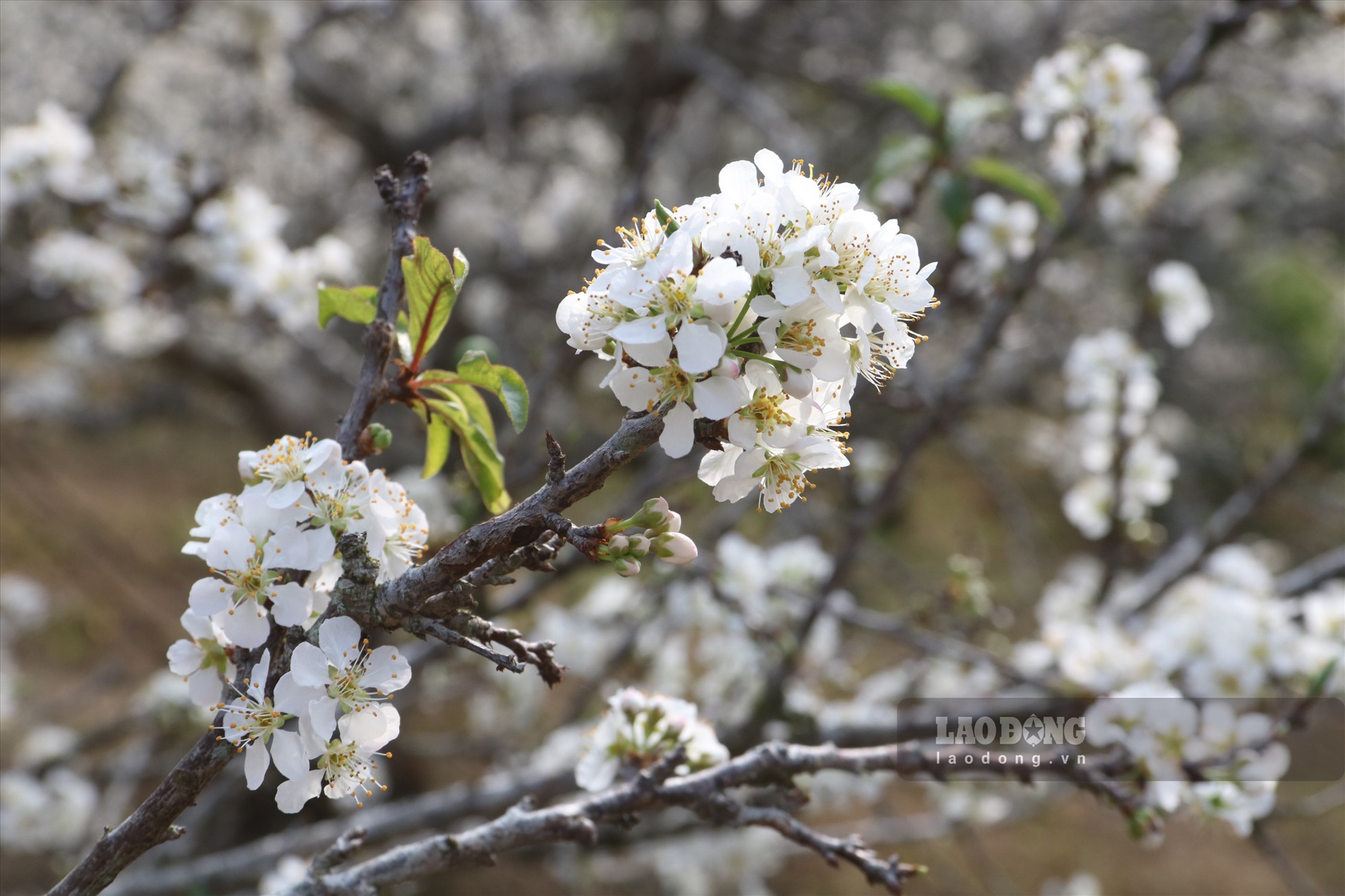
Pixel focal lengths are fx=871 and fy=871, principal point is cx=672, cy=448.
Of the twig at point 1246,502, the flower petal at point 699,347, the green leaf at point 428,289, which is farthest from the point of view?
the twig at point 1246,502

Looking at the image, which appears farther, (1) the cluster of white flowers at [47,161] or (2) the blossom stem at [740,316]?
(1) the cluster of white flowers at [47,161]

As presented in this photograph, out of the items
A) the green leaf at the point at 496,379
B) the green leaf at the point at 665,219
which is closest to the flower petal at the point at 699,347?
the green leaf at the point at 665,219

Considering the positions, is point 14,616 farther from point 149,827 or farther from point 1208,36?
point 1208,36

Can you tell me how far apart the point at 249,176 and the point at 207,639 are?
4.73m

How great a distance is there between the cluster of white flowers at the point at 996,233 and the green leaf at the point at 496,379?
6.30 feet

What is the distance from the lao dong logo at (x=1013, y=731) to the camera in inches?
79.9

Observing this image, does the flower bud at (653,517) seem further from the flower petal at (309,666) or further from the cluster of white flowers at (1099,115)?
the cluster of white flowers at (1099,115)

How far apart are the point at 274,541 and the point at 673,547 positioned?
0.42 m

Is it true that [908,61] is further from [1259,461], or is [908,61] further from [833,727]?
[833,727]

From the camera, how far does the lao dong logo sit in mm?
2029

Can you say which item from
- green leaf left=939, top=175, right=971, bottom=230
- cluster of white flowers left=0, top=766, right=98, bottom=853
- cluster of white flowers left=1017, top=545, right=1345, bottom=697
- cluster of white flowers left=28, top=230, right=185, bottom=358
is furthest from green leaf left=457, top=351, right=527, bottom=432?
cluster of white flowers left=0, top=766, right=98, bottom=853

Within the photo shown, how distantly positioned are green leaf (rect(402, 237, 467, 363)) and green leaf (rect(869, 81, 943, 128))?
152cm

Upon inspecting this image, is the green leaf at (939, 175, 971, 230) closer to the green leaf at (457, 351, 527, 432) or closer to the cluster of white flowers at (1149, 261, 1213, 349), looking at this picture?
the cluster of white flowers at (1149, 261, 1213, 349)

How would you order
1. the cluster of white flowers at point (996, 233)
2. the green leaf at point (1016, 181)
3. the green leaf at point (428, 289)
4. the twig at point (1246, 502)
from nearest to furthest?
the green leaf at point (428, 289), the green leaf at point (1016, 181), the cluster of white flowers at point (996, 233), the twig at point (1246, 502)
